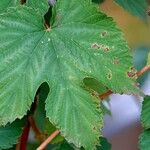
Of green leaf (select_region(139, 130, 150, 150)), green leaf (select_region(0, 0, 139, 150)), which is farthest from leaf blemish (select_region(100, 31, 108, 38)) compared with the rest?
green leaf (select_region(139, 130, 150, 150))

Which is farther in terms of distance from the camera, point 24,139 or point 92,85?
point 24,139

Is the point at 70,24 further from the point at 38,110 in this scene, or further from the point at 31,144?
the point at 31,144

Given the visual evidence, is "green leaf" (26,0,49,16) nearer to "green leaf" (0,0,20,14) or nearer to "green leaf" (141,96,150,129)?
"green leaf" (0,0,20,14)

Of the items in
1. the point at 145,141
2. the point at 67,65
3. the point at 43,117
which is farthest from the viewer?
the point at 43,117

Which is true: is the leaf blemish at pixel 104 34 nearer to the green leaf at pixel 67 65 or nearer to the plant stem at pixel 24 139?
the green leaf at pixel 67 65

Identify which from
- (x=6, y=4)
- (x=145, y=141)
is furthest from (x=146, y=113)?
(x=6, y=4)

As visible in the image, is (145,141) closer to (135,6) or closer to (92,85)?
(92,85)

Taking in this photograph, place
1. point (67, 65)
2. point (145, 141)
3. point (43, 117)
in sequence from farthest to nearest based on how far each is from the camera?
point (43, 117)
point (145, 141)
point (67, 65)
